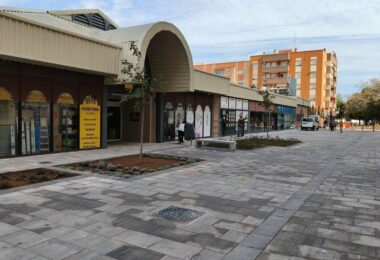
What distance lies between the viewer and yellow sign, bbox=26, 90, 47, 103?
13727mm

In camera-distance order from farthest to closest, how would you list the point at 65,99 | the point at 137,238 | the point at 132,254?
the point at 65,99
the point at 137,238
the point at 132,254

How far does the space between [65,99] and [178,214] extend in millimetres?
10677

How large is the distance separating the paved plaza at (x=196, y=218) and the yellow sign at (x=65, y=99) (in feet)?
16.1

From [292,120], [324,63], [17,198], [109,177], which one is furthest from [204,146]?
[324,63]

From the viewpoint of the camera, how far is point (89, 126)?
16.6 meters

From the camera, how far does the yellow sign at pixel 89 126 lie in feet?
53.3

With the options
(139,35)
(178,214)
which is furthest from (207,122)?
(178,214)

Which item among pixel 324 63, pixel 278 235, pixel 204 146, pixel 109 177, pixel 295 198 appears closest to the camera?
pixel 278 235

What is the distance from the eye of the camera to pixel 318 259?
455 cm

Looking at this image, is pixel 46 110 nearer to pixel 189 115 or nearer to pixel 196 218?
pixel 196 218

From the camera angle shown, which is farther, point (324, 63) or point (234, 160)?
point (324, 63)

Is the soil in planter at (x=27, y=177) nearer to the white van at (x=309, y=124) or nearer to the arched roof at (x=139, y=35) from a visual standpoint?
A: the arched roof at (x=139, y=35)

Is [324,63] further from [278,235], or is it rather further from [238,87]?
[278,235]

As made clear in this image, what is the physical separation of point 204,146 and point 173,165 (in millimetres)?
6699
